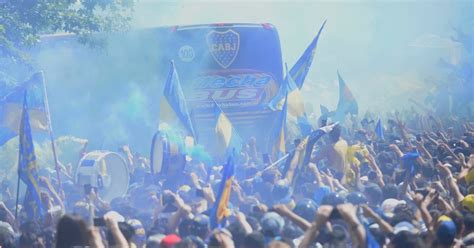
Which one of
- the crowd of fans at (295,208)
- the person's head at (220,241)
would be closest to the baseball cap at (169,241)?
the crowd of fans at (295,208)

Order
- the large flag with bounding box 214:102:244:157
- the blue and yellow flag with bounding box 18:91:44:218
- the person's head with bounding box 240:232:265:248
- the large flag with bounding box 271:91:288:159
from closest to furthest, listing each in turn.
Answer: the person's head with bounding box 240:232:265:248
the blue and yellow flag with bounding box 18:91:44:218
the large flag with bounding box 214:102:244:157
the large flag with bounding box 271:91:288:159

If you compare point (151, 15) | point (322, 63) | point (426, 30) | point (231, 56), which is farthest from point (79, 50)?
point (426, 30)

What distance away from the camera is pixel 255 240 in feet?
16.7

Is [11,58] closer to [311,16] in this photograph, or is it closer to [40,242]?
[40,242]

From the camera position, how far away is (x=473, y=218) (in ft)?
18.4

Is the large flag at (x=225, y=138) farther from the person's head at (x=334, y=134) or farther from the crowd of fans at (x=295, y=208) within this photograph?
the person's head at (x=334, y=134)

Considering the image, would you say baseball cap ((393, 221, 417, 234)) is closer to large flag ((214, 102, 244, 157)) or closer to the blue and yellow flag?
the blue and yellow flag

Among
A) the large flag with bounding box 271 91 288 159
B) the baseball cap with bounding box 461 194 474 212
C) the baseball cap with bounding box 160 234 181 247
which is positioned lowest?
the large flag with bounding box 271 91 288 159

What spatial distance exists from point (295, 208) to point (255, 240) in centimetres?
146

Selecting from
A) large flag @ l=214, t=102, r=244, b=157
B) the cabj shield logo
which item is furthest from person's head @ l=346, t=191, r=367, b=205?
the cabj shield logo

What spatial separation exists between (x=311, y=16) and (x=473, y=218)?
40.2 m

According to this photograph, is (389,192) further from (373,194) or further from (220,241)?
(220,241)

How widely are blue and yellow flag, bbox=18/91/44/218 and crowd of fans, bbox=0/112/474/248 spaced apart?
6.0 inches

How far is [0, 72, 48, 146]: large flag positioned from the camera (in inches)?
404
